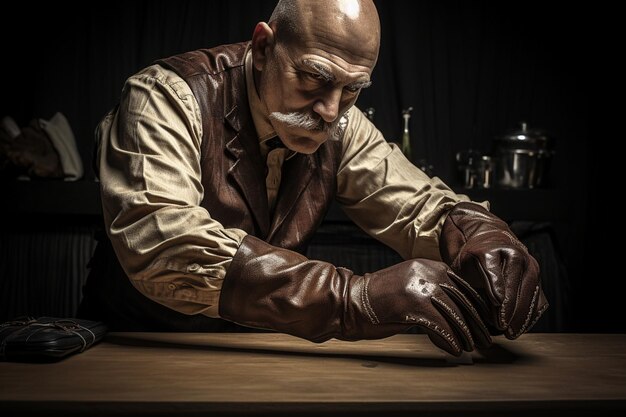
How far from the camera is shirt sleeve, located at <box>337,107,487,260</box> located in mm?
2072

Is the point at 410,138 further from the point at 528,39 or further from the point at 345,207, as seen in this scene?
the point at 345,207

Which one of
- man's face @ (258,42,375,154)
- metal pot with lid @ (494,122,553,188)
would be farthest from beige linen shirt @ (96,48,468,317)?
metal pot with lid @ (494,122,553,188)

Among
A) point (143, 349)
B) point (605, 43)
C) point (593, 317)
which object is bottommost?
point (593, 317)

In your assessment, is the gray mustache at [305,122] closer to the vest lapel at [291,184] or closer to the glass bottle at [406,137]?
the vest lapel at [291,184]

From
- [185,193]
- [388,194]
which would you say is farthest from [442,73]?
[185,193]

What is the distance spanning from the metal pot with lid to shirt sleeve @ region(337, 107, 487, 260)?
180 cm

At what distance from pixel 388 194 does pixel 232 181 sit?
42cm

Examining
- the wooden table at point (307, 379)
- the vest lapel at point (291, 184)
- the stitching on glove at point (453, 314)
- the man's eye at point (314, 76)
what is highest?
the man's eye at point (314, 76)

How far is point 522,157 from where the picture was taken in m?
3.94

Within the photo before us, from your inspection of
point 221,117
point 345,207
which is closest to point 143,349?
point 221,117

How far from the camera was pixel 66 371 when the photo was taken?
140 cm

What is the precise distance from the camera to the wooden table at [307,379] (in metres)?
1.21

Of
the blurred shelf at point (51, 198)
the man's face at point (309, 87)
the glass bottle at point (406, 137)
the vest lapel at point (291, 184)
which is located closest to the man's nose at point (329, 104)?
the man's face at point (309, 87)

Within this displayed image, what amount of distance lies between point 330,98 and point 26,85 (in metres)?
2.63
